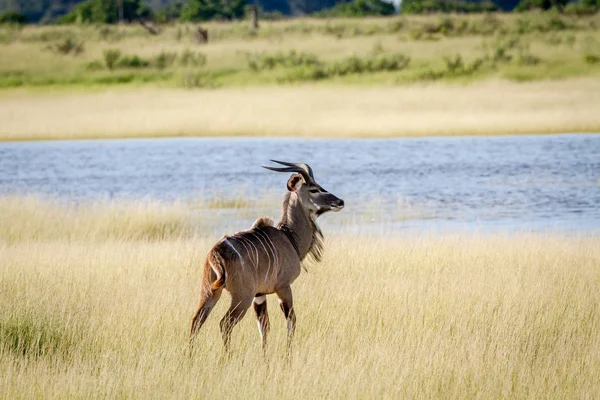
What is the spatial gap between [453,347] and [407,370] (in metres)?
0.90

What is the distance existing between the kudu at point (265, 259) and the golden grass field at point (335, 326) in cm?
41

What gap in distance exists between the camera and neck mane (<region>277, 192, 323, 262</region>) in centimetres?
758

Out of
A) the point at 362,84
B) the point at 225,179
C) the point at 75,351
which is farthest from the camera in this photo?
the point at 362,84

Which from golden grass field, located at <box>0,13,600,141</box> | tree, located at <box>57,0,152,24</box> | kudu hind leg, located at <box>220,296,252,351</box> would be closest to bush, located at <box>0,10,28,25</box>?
tree, located at <box>57,0,152,24</box>

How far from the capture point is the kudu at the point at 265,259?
6.64m

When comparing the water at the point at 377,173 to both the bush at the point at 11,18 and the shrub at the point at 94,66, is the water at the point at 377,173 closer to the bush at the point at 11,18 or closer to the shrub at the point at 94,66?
the shrub at the point at 94,66

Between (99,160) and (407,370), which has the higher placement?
(407,370)

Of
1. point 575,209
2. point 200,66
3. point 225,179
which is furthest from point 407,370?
point 200,66

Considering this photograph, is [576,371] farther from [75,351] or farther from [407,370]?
[75,351]

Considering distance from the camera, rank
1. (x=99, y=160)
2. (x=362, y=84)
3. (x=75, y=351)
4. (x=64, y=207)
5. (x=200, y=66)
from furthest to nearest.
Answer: (x=200, y=66) < (x=362, y=84) < (x=99, y=160) < (x=64, y=207) < (x=75, y=351)

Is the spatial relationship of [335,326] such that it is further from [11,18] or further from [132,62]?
[11,18]

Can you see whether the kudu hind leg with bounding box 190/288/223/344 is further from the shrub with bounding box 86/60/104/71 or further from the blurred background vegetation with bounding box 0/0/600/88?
the shrub with bounding box 86/60/104/71

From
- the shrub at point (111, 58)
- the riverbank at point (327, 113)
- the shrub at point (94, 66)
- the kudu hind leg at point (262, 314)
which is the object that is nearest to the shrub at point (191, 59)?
the shrub at point (111, 58)

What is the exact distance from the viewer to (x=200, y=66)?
150 feet
